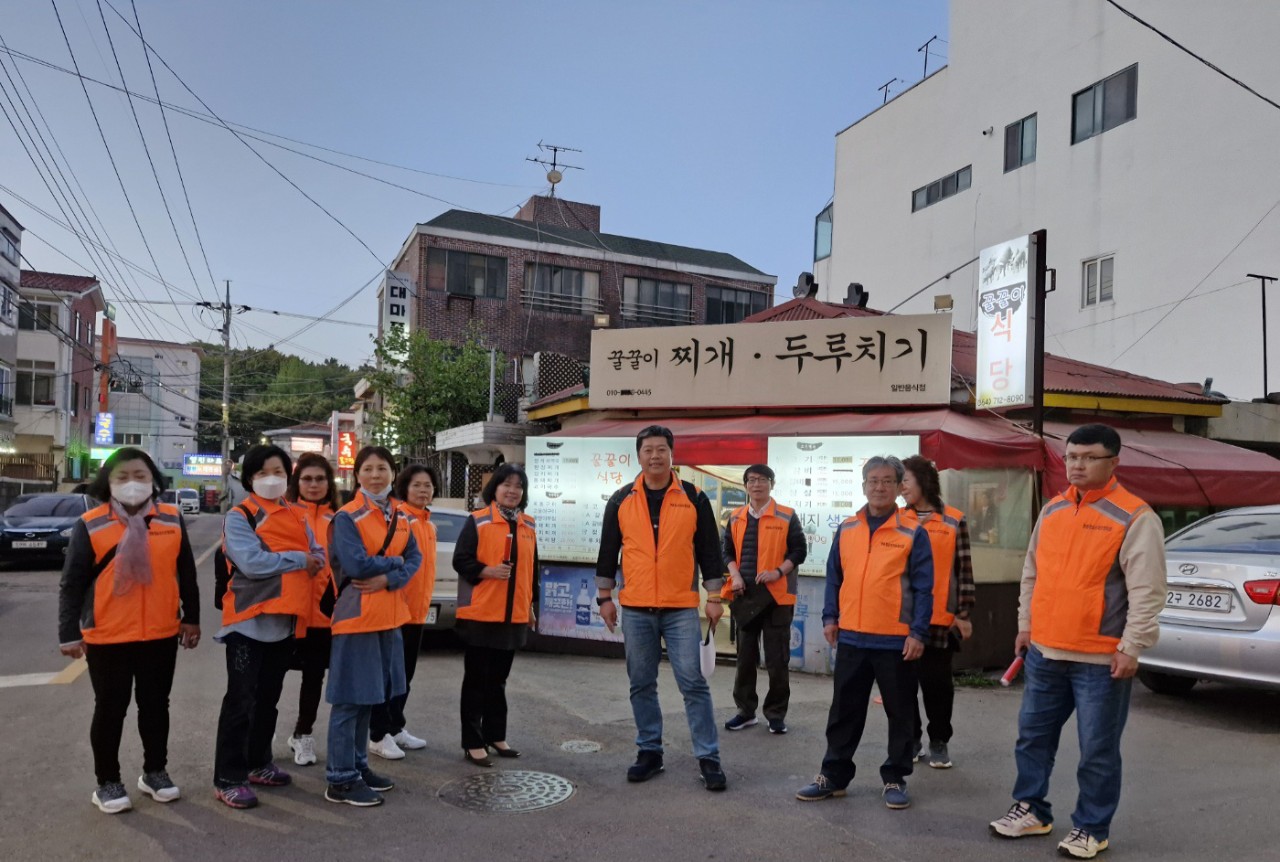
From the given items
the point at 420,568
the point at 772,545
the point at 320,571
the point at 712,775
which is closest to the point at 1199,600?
the point at 772,545

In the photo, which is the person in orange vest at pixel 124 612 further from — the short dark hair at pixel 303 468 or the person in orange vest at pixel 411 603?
the person in orange vest at pixel 411 603

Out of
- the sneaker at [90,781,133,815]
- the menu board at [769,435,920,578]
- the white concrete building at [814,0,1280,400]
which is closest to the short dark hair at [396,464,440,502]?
the sneaker at [90,781,133,815]

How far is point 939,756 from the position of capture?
5613 mm

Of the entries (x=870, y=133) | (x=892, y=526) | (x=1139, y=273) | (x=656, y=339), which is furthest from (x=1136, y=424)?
(x=870, y=133)

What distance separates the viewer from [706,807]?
4727 mm

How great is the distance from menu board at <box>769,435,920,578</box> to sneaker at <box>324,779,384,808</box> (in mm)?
4887

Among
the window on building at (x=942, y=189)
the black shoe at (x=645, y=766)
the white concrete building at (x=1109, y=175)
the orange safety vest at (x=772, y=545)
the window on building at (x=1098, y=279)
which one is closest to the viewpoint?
the black shoe at (x=645, y=766)

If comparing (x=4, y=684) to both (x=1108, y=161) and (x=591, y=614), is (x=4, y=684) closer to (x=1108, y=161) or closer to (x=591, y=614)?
(x=591, y=614)

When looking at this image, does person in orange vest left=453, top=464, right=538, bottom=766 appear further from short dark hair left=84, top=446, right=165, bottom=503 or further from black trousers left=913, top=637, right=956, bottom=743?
black trousers left=913, top=637, right=956, bottom=743

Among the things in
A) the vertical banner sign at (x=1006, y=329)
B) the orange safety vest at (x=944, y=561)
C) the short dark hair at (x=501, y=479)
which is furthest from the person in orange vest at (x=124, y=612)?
the vertical banner sign at (x=1006, y=329)

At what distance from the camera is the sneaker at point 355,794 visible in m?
4.65

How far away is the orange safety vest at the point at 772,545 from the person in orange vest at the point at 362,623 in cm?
267

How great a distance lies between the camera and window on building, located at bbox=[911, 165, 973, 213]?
2430 centimetres

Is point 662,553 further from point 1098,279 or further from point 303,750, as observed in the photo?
point 1098,279
